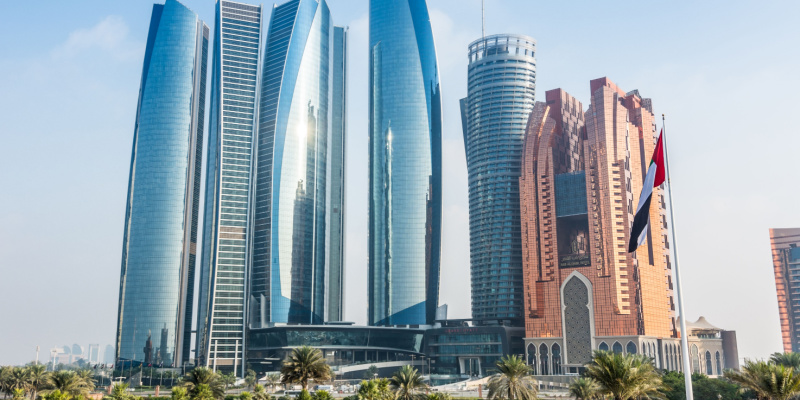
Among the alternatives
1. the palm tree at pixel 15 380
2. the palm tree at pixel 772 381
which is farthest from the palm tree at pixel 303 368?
the palm tree at pixel 15 380

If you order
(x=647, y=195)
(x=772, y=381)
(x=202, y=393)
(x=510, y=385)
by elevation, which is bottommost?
(x=202, y=393)

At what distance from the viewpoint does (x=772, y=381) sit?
52719 millimetres

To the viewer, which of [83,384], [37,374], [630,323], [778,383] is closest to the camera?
[778,383]

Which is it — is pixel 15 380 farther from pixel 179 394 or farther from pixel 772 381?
pixel 772 381

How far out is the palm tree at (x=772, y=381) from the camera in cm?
5203

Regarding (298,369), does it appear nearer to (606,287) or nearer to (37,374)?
(37,374)

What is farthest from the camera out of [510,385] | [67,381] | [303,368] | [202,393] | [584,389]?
[67,381]

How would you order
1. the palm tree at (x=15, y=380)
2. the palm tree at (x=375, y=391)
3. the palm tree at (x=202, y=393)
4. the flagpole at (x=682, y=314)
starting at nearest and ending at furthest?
the flagpole at (x=682, y=314)
the palm tree at (x=375, y=391)
the palm tree at (x=202, y=393)
the palm tree at (x=15, y=380)

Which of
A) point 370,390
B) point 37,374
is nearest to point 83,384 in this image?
point 37,374

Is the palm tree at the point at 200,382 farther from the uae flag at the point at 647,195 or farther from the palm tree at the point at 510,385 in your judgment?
the uae flag at the point at 647,195

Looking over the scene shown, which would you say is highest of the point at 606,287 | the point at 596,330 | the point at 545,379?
the point at 606,287

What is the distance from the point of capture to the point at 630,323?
195500 mm

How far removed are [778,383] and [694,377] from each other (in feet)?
234

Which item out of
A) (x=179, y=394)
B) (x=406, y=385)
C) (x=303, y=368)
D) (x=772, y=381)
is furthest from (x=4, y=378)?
(x=772, y=381)
